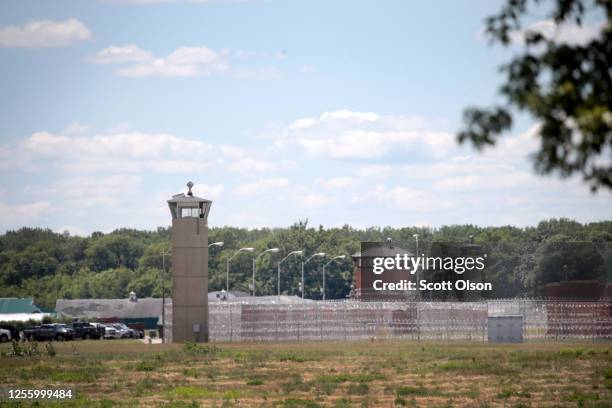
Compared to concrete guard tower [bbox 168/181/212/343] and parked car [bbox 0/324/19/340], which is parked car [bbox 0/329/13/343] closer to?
parked car [bbox 0/324/19/340]

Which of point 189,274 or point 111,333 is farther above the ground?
point 189,274

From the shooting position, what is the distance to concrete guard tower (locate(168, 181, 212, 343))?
254 ft

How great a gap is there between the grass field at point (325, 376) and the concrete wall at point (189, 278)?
5.54m

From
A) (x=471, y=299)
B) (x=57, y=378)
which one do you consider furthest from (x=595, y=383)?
(x=471, y=299)

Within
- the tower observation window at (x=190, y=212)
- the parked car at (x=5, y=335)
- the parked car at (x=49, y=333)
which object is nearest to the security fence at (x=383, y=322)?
the tower observation window at (x=190, y=212)

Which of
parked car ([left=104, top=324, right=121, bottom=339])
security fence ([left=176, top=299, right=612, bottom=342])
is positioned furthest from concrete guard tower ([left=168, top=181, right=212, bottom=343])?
parked car ([left=104, top=324, right=121, bottom=339])

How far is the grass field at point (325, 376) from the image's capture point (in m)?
39.5

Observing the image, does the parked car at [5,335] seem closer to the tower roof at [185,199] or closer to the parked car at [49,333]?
the parked car at [49,333]

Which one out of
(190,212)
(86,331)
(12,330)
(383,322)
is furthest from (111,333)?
(190,212)

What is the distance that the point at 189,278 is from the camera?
7738 cm

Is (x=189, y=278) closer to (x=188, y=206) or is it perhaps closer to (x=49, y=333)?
(x=188, y=206)

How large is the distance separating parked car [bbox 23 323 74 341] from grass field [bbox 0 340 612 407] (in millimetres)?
23429

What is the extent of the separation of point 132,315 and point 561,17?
138 metres

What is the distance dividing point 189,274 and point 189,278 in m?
0.27
